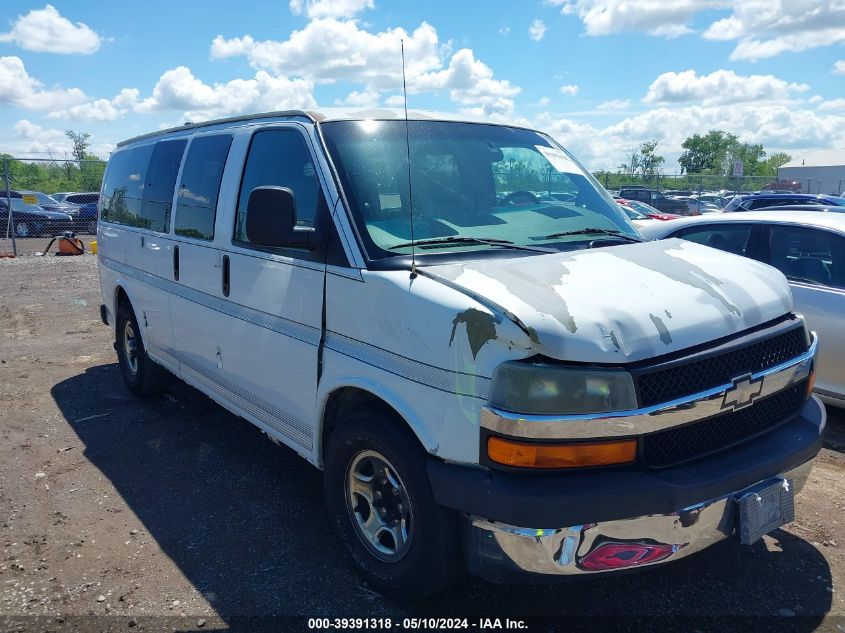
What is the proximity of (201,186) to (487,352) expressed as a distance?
2.78 m

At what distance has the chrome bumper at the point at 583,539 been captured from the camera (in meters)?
2.48

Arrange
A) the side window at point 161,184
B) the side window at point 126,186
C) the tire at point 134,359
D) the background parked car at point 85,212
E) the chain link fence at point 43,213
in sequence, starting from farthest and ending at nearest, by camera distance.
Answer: the background parked car at point 85,212
the chain link fence at point 43,213
the tire at point 134,359
the side window at point 126,186
the side window at point 161,184

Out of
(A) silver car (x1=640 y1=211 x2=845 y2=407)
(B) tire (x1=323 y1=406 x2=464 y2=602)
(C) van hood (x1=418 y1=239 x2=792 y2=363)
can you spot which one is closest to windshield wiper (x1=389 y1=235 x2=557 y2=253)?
(C) van hood (x1=418 y1=239 x2=792 y2=363)

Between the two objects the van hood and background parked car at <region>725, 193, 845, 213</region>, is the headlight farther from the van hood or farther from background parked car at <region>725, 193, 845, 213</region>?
background parked car at <region>725, 193, 845, 213</region>

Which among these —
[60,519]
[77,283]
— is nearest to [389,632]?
[60,519]

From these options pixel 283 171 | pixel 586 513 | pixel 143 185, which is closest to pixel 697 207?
pixel 143 185

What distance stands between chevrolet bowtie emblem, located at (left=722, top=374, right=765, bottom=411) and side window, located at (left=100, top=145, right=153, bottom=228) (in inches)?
172

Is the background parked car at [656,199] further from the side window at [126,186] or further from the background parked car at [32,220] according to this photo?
the side window at [126,186]

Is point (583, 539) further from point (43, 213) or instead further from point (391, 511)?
point (43, 213)

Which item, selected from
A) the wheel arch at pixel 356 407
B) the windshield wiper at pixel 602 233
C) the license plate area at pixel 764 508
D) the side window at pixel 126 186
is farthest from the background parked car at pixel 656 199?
the wheel arch at pixel 356 407

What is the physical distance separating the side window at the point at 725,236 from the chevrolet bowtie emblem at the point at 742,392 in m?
3.24

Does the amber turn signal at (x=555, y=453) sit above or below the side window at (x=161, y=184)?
below

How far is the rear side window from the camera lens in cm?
507

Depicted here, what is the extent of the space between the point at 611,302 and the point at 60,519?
3.36 meters
